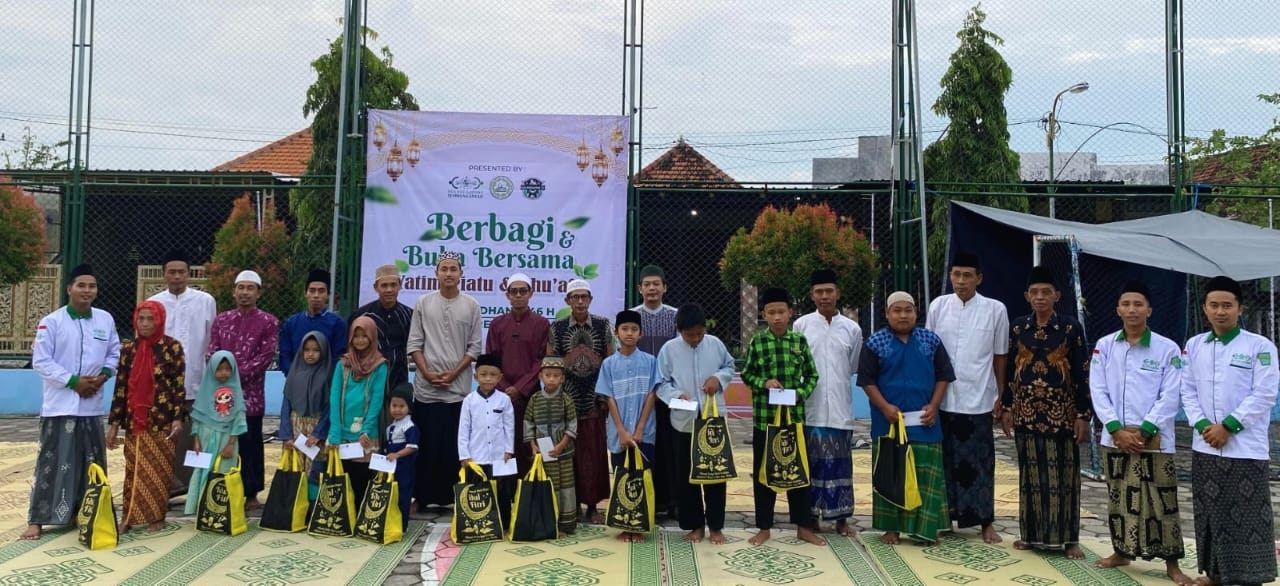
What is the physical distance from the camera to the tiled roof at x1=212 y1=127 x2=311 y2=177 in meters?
18.1

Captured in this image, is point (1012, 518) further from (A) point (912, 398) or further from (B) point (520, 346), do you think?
(B) point (520, 346)

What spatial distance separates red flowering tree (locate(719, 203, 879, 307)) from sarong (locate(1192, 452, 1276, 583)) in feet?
30.6

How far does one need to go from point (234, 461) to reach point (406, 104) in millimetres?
8946

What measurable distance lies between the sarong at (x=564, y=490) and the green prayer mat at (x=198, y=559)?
79cm

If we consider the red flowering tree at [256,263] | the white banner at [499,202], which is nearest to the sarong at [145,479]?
the white banner at [499,202]

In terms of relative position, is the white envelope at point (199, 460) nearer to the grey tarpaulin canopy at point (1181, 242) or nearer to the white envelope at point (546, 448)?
the white envelope at point (546, 448)

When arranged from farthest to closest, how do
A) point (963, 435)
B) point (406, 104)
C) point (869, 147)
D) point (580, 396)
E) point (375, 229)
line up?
1. point (869, 147)
2. point (406, 104)
3. point (375, 229)
4. point (580, 396)
5. point (963, 435)

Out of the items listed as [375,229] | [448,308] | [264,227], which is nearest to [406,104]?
[264,227]

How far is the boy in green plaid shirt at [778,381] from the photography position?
4.98 metres

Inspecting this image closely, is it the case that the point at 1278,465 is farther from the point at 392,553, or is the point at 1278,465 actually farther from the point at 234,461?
the point at 234,461

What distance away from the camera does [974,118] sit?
15.9 m

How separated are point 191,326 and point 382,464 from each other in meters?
1.73

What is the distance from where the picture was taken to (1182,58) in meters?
8.24

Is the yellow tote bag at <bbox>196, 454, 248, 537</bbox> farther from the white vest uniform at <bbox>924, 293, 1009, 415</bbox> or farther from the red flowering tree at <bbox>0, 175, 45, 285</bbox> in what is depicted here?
the red flowering tree at <bbox>0, 175, 45, 285</bbox>
